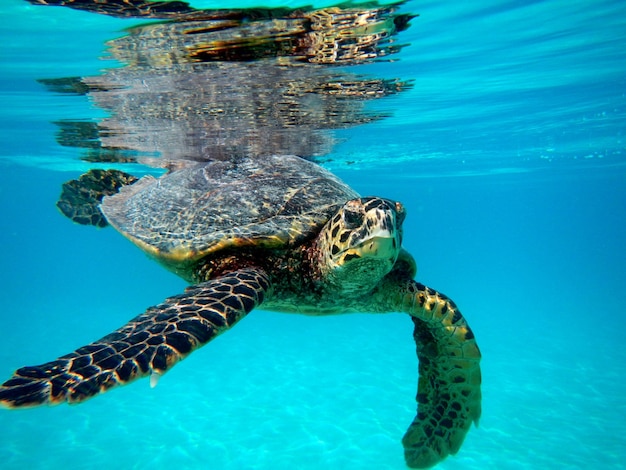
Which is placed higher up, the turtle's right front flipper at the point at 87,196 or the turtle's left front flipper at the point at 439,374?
the turtle's right front flipper at the point at 87,196

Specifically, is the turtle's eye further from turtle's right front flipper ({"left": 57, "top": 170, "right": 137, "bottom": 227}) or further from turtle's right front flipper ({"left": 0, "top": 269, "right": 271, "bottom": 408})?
turtle's right front flipper ({"left": 57, "top": 170, "right": 137, "bottom": 227})

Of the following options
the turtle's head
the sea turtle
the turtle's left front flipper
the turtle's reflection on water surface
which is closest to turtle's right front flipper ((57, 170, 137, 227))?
the turtle's reflection on water surface

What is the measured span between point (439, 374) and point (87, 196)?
1026cm

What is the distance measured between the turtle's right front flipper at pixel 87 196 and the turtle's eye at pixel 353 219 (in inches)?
349

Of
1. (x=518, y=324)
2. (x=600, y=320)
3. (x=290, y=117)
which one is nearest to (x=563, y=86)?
(x=290, y=117)

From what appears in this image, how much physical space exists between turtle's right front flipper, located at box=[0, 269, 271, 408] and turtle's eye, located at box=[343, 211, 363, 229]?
4.49 ft

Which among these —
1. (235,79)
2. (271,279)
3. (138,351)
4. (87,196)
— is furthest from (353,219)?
(87,196)

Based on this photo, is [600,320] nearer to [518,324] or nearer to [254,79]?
[518,324]

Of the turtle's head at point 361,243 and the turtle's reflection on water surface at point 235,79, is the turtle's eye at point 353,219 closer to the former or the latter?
the turtle's head at point 361,243

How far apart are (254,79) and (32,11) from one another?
4.54 meters

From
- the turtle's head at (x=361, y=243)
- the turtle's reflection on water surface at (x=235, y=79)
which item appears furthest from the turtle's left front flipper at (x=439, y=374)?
the turtle's reflection on water surface at (x=235, y=79)

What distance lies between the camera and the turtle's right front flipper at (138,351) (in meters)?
3.27

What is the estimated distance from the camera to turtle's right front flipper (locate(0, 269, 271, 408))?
3.27 metres

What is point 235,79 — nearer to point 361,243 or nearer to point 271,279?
point 271,279
